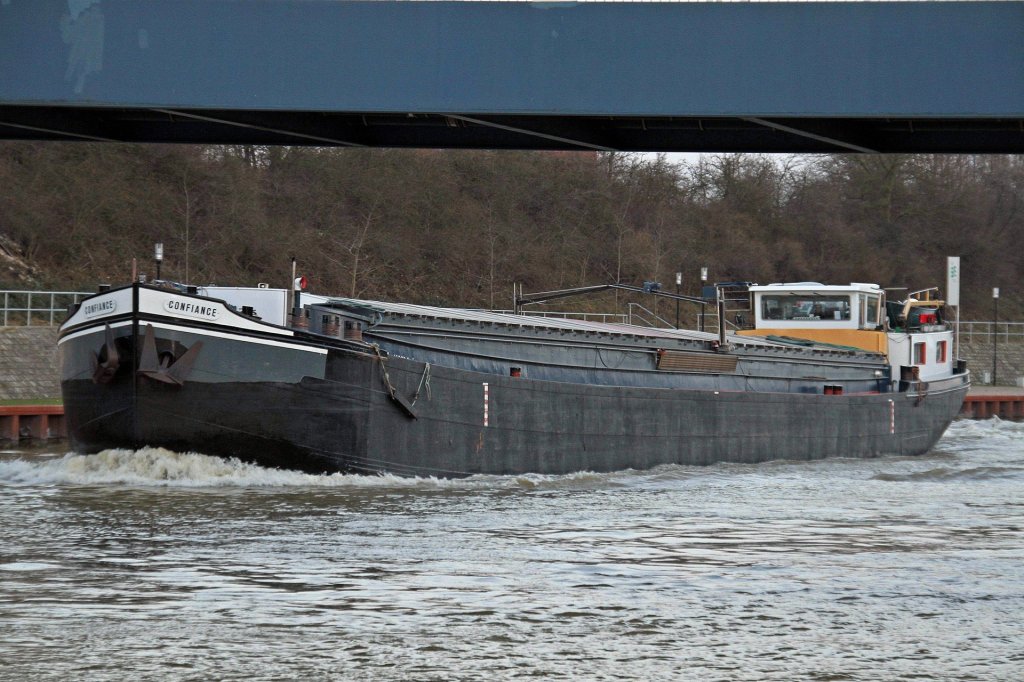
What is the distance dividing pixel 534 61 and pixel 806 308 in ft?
43.5

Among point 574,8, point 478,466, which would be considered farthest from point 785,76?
point 478,466

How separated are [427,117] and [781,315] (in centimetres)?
1226

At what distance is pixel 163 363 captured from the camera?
1830 cm

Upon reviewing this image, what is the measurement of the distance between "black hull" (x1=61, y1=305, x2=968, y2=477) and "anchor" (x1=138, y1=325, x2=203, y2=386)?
0.32ft

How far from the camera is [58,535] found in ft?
46.7

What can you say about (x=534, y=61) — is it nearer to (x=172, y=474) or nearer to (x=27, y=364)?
(x=172, y=474)

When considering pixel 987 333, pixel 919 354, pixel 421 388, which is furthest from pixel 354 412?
pixel 987 333

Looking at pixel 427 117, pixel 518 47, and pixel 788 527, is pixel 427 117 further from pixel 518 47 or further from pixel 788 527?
pixel 788 527

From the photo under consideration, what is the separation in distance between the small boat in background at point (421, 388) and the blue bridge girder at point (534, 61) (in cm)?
346

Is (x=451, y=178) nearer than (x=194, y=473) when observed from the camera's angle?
No

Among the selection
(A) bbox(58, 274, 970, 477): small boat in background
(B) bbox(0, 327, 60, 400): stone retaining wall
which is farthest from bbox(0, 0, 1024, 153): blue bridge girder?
(B) bbox(0, 327, 60, 400): stone retaining wall

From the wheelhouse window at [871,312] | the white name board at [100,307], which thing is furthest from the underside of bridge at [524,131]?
the wheelhouse window at [871,312]

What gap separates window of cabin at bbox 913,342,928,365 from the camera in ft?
106

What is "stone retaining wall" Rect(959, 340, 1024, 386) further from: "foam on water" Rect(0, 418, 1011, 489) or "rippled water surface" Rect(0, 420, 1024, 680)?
"foam on water" Rect(0, 418, 1011, 489)
